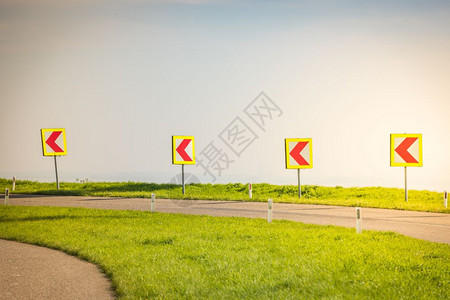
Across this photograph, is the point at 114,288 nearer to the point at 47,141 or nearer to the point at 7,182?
the point at 47,141

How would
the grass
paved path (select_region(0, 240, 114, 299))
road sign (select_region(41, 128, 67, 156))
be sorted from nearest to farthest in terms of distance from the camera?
1. the grass
2. paved path (select_region(0, 240, 114, 299))
3. road sign (select_region(41, 128, 67, 156))

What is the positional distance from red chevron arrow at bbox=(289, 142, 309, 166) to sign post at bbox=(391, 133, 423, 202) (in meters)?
4.75

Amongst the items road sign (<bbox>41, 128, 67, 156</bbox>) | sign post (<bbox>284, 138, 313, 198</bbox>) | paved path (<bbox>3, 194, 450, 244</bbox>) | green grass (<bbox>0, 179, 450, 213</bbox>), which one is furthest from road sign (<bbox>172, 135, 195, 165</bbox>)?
road sign (<bbox>41, 128, 67, 156</bbox>)

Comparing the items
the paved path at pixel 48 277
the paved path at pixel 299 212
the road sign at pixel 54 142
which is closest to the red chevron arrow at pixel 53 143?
the road sign at pixel 54 142

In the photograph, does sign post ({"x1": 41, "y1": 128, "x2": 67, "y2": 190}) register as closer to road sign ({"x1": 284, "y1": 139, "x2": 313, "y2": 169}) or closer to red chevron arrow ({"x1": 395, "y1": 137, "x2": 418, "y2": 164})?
road sign ({"x1": 284, "y1": 139, "x2": 313, "y2": 169})

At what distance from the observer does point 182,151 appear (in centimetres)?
2923

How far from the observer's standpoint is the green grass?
80.8 feet

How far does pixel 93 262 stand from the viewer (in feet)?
39.9

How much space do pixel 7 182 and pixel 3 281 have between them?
31025 millimetres

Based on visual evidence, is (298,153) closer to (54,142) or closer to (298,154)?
(298,154)

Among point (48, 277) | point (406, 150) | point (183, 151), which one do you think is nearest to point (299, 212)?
point (406, 150)

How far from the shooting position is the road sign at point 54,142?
32969 millimetres

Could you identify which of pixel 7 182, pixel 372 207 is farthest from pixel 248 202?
pixel 7 182

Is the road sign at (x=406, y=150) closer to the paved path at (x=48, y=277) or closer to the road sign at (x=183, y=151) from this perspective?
the road sign at (x=183, y=151)
